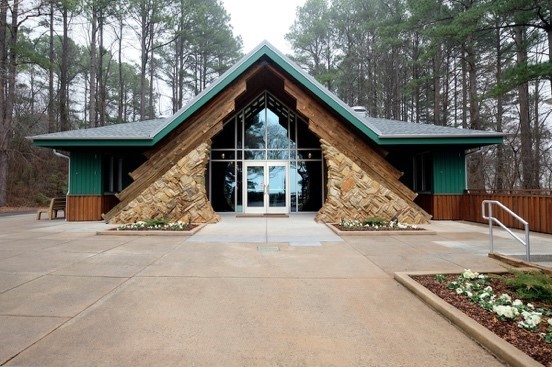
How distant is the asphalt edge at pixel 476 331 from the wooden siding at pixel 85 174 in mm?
12363

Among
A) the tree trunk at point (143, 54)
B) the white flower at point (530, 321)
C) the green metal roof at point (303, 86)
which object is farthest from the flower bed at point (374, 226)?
the tree trunk at point (143, 54)

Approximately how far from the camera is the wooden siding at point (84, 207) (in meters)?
12.1

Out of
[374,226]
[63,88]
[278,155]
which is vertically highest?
[63,88]

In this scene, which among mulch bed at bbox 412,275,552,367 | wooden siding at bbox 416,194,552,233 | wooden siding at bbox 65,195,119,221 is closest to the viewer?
Result: mulch bed at bbox 412,275,552,367

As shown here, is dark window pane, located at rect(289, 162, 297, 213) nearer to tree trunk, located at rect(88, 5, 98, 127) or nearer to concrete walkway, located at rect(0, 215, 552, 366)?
concrete walkway, located at rect(0, 215, 552, 366)

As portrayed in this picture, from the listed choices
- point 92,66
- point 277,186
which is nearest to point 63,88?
point 92,66

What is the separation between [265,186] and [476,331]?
39.3ft

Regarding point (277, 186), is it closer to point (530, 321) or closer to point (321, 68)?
point (530, 321)

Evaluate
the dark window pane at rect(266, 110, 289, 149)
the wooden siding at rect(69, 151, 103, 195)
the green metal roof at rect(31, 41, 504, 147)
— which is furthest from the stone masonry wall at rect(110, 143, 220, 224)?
the dark window pane at rect(266, 110, 289, 149)

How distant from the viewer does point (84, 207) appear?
1227cm

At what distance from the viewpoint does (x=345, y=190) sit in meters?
11.0

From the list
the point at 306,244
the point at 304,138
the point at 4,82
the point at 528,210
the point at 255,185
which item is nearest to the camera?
the point at 306,244

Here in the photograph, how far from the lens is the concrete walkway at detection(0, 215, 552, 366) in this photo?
2.62 m

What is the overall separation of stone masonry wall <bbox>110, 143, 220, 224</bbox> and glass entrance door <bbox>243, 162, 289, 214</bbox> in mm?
3598
